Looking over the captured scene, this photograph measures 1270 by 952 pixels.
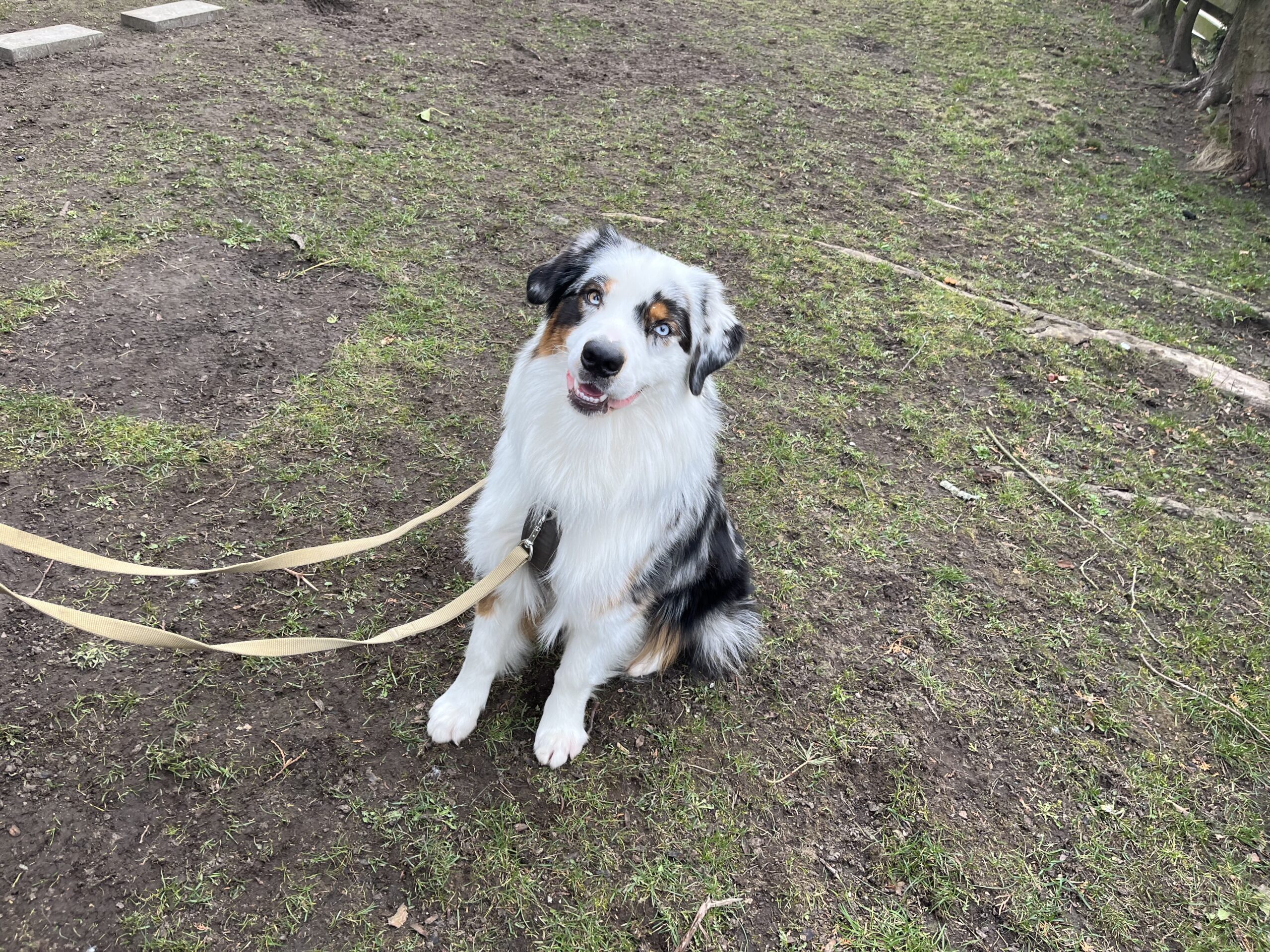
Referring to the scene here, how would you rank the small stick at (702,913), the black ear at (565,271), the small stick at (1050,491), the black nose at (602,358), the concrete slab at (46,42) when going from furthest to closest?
the concrete slab at (46,42), the small stick at (1050,491), the black ear at (565,271), the small stick at (702,913), the black nose at (602,358)

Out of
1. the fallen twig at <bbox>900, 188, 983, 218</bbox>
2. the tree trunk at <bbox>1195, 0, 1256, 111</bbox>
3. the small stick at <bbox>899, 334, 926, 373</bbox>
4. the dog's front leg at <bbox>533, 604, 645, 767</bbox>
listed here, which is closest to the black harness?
the dog's front leg at <bbox>533, 604, 645, 767</bbox>

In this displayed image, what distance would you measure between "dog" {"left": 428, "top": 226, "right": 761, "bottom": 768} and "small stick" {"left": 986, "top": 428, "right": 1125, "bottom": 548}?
234cm

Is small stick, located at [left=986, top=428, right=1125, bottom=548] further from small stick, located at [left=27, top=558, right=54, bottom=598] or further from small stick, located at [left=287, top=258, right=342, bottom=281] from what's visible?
small stick, located at [left=27, top=558, right=54, bottom=598]

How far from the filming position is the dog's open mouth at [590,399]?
2299 millimetres

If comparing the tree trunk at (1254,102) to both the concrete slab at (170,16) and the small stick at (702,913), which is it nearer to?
the small stick at (702,913)

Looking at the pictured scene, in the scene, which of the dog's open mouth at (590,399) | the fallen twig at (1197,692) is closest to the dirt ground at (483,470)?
the fallen twig at (1197,692)

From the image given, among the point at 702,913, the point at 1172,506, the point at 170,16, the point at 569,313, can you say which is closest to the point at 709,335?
the point at 569,313

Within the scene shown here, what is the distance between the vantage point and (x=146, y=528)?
3.24 metres

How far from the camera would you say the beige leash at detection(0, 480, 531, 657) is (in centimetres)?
195

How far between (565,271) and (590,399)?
58 centimetres

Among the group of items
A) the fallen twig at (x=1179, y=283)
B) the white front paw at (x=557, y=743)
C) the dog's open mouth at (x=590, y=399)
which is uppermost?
the dog's open mouth at (x=590, y=399)

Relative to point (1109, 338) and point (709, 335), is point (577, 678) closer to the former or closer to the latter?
point (709, 335)

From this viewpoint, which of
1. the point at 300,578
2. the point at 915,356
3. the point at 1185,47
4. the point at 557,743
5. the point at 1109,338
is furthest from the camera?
the point at 1185,47

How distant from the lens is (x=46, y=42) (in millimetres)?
6254
